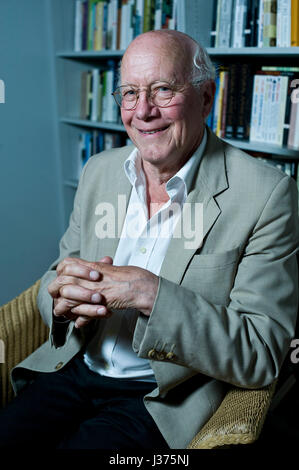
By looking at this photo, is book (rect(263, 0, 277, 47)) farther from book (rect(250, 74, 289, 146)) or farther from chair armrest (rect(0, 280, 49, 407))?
chair armrest (rect(0, 280, 49, 407))

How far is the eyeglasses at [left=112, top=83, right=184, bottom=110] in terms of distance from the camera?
1186 millimetres

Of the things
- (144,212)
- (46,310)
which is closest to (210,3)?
(144,212)

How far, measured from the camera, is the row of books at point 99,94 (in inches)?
99.4

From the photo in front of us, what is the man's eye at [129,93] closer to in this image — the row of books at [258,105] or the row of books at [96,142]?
the row of books at [258,105]

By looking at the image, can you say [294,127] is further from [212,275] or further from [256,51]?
[212,275]

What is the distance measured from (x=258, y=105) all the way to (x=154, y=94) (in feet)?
2.63

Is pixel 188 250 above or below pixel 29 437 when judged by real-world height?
above

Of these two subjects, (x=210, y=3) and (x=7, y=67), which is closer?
(x=210, y=3)

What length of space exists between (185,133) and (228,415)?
2.40 feet

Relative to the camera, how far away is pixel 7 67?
2.51 m

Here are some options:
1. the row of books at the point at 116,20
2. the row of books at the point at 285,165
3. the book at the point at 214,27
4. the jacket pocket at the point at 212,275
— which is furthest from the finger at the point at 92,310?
the row of books at the point at 116,20

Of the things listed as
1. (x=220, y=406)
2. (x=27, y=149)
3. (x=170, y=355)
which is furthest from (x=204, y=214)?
(x=27, y=149)

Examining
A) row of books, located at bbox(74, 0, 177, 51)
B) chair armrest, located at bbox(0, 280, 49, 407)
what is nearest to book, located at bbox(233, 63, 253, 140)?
row of books, located at bbox(74, 0, 177, 51)

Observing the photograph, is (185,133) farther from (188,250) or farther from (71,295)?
(71,295)
